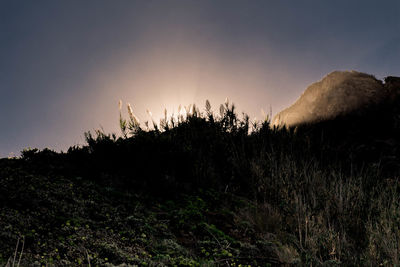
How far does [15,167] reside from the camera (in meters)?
3.73

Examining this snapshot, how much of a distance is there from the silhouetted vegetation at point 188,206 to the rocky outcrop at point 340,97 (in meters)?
1.84

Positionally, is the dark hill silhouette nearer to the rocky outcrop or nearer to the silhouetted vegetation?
the silhouetted vegetation

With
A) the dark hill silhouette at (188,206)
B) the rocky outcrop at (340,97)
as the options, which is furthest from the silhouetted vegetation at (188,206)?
the rocky outcrop at (340,97)

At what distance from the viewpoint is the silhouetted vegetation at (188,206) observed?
2.39 meters

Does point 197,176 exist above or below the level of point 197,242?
above

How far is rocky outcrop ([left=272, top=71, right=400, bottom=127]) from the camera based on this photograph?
26.0 feet

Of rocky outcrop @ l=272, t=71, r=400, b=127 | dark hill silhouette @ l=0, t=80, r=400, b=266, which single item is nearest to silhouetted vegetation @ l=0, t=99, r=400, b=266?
dark hill silhouette @ l=0, t=80, r=400, b=266

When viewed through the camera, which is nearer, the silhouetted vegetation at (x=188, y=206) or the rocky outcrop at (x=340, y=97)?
the silhouetted vegetation at (x=188, y=206)

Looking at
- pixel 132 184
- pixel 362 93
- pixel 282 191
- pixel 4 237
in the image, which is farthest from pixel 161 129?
pixel 362 93

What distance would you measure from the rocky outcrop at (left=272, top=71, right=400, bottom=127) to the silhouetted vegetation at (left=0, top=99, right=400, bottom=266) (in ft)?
6.02

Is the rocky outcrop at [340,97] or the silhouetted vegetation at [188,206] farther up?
the rocky outcrop at [340,97]

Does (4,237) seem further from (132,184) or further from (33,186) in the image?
(132,184)

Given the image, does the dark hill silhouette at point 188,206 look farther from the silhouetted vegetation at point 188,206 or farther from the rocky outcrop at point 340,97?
the rocky outcrop at point 340,97

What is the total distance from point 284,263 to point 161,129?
12.9 ft
